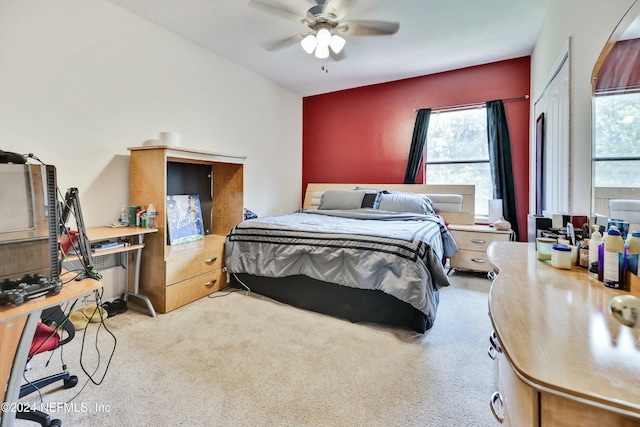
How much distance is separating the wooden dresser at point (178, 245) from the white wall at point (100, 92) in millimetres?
279

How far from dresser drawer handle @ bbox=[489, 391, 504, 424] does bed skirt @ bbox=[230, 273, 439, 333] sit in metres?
1.18

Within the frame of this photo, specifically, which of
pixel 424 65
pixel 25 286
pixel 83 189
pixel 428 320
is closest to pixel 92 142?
pixel 83 189

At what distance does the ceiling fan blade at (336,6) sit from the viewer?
2.19 m

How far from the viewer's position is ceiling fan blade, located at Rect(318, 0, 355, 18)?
2188mm

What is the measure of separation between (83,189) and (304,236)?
1.86 metres

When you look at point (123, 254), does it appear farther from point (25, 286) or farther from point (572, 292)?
point (572, 292)

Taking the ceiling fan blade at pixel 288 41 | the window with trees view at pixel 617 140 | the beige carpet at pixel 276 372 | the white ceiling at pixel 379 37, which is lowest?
the beige carpet at pixel 276 372

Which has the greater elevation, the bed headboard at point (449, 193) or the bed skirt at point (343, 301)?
the bed headboard at point (449, 193)

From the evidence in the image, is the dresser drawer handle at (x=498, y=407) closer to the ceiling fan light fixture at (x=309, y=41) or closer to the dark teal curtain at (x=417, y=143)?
the ceiling fan light fixture at (x=309, y=41)

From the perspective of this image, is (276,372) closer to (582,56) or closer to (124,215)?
(124,215)

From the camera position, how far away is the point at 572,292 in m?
0.95

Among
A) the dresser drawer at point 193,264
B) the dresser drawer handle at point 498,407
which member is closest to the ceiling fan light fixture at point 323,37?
the dresser drawer at point 193,264

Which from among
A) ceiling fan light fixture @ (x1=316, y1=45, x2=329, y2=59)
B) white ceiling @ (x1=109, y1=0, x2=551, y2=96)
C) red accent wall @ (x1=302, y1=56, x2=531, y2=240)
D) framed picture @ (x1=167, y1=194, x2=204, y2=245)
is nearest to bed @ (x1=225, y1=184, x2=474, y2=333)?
framed picture @ (x1=167, y1=194, x2=204, y2=245)

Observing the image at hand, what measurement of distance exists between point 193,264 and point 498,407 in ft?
8.09
